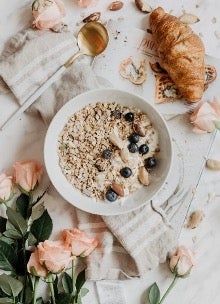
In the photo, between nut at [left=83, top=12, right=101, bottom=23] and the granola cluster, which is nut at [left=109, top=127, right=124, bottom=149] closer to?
the granola cluster

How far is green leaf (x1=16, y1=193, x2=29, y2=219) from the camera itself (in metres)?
1.13

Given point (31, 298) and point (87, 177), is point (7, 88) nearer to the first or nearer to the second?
point (87, 177)

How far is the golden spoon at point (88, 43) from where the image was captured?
3.73ft

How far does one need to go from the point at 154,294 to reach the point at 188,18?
0.54 m

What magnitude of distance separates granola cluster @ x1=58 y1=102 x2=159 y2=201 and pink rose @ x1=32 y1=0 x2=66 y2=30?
0.58ft

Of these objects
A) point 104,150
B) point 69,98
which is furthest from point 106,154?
point 69,98

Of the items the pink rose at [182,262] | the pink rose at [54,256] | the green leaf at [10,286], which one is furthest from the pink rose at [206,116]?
the green leaf at [10,286]

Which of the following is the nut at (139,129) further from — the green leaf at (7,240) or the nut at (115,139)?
the green leaf at (7,240)

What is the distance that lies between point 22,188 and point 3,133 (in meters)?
0.11

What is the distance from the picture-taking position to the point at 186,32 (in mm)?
1120

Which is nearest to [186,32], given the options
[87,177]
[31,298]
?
[87,177]

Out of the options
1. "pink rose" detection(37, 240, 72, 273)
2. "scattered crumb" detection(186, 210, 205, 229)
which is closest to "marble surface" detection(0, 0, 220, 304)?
"scattered crumb" detection(186, 210, 205, 229)

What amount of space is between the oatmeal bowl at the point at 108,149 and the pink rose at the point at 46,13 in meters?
0.16

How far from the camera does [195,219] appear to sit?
3.73 feet
